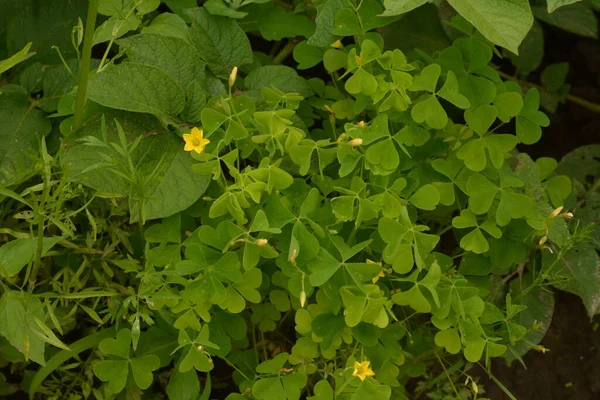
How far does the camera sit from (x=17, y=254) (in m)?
1.27

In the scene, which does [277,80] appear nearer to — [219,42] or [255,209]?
[219,42]

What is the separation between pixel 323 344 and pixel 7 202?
0.70 metres

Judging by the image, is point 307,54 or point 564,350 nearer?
point 307,54

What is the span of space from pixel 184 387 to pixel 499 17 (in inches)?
35.9

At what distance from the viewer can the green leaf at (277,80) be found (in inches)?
62.8

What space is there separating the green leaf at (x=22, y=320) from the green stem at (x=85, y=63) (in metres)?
0.34

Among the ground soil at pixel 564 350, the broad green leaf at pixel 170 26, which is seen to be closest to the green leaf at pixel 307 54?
the broad green leaf at pixel 170 26

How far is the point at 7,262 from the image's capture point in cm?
126

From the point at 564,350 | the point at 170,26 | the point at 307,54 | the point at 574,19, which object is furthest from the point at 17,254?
the point at 574,19

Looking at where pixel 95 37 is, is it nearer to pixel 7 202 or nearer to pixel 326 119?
pixel 7 202

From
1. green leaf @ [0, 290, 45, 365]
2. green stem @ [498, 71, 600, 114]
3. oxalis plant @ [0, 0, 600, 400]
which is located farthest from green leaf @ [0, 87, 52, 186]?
green stem @ [498, 71, 600, 114]

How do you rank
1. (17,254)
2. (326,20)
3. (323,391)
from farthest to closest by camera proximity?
(326,20) → (323,391) → (17,254)

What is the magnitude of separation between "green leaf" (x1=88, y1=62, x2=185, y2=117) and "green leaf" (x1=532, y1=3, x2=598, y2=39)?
112 centimetres

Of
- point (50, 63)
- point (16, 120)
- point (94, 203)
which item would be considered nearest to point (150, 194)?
point (94, 203)
